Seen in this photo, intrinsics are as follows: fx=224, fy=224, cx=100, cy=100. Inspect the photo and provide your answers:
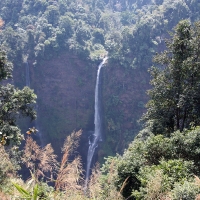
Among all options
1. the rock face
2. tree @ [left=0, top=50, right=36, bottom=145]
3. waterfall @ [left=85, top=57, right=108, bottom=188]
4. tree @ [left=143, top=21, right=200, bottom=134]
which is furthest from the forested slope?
tree @ [left=0, top=50, right=36, bottom=145]

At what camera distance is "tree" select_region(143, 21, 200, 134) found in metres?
6.67

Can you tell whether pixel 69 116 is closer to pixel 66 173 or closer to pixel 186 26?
pixel 186 26

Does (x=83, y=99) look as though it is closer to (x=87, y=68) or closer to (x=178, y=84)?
(x=87, y=68)

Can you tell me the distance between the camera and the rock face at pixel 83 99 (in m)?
A: 22.7

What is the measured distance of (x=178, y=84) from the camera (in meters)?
7.12

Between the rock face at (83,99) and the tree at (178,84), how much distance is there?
15.0 metres

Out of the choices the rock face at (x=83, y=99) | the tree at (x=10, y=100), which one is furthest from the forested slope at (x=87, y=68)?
the tree at (x=10, y=100)

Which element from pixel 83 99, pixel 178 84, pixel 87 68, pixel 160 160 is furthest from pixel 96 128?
pixel 160 160

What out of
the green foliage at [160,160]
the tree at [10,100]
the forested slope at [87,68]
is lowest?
the green foliage at [160,160]

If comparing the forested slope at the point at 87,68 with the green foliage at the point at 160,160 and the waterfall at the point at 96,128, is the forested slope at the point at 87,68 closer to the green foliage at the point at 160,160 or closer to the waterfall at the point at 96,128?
the waterfall at the point at 96,128

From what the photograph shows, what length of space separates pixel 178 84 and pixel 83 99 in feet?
57.3

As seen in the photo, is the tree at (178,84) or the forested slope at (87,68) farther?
the forested slope at (87,68)

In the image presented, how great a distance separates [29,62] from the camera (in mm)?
23406

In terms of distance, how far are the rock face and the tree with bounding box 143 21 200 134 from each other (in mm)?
15022
